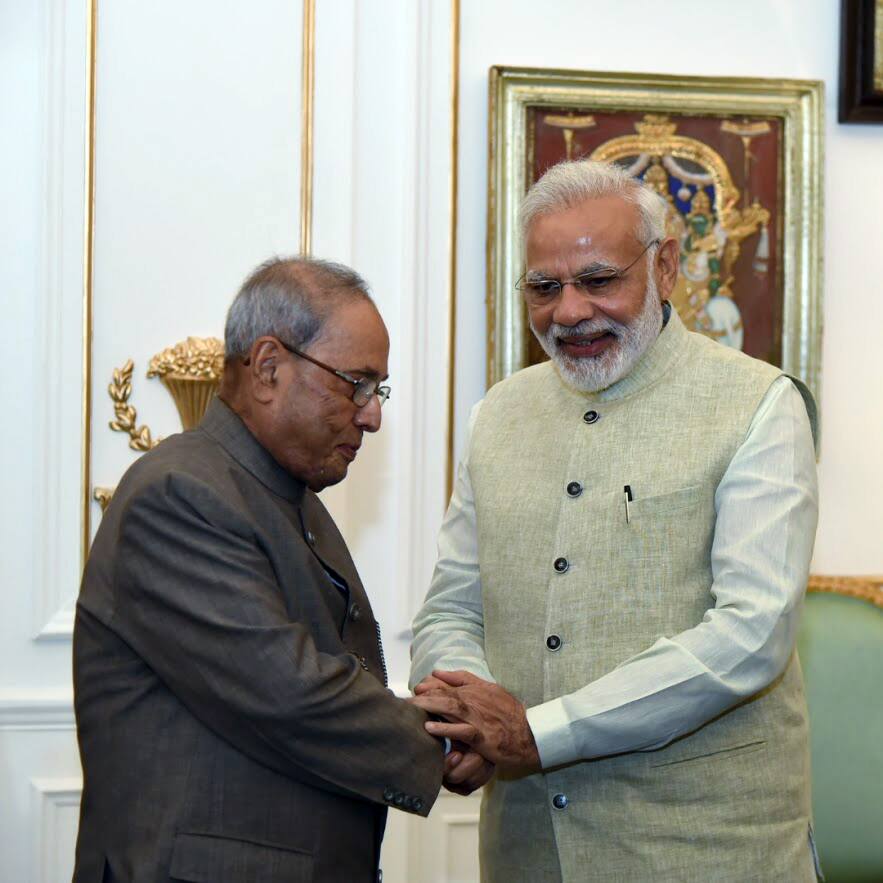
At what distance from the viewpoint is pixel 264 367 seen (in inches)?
84.2

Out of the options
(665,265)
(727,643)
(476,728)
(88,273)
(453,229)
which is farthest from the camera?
(453,229)

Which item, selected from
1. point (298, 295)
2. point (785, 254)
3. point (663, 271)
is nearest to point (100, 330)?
point (298, 295)

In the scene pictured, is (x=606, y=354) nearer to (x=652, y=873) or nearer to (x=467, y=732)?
(x=467, y=732)

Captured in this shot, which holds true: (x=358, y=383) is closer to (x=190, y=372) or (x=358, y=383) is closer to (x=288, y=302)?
(x=288, y=302)

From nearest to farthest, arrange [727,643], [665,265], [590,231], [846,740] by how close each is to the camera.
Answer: [727,643] → [590,231] → [665,265] → [846,740]

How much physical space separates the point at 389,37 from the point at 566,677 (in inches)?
79.0

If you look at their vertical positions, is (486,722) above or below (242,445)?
below

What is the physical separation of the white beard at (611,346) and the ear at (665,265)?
3 centimetres

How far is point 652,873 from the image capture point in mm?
2158

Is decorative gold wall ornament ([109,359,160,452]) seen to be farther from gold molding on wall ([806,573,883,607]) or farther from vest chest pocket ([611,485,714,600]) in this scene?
gold molding on wall ([806,573,883,607])

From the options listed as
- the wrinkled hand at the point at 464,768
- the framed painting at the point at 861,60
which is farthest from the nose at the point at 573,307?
the framed painting at the point at 861,60

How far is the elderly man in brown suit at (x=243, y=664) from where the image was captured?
1921 millimetres

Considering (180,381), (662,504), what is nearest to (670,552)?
(662,504)

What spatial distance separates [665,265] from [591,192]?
0.21 meters
